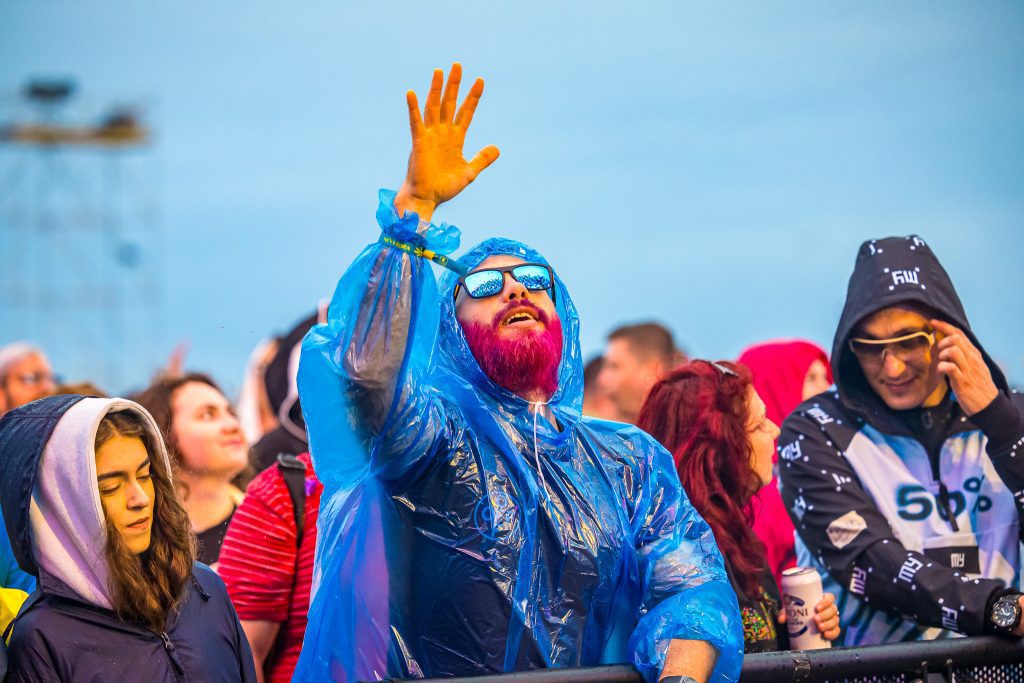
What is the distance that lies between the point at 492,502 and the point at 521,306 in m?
0.46

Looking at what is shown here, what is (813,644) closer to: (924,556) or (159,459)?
(924,556)

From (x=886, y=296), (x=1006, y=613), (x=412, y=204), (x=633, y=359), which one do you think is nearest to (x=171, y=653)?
(x=412, y=204)

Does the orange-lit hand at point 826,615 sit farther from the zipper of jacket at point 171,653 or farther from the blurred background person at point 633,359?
the blurred background person at point 633,359

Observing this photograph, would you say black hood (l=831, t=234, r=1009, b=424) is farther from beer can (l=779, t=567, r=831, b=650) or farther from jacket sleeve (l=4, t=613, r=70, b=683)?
jacket sleeve (l=4, t=613, r=70, b=683)

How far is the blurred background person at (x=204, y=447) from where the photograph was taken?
13.2 feet

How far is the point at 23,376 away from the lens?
17.3ft

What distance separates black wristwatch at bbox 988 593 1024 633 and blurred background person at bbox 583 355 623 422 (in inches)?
122

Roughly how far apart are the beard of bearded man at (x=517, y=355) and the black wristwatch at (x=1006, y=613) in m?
1.19

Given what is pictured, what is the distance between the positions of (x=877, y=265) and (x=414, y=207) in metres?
1.67

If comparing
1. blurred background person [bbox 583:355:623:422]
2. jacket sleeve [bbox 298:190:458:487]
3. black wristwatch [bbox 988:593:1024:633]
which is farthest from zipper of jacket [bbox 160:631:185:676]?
blurred background person [bbox 583:355:623:422]

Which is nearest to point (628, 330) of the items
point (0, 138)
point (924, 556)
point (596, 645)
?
point (924, 556)

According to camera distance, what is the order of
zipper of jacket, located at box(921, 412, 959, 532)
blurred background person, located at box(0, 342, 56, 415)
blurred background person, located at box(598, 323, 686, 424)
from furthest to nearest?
blurred background person, located at box(598, 323, 686, 424), blurred background person, located at box(0, 342, 56, 415), zipper of jacket, located at box(921, 412, 959, 532)

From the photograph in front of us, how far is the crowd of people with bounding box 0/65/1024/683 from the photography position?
2428 mm

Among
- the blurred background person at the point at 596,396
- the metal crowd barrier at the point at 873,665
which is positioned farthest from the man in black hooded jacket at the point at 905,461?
the blurred background person at the point at 596,396
